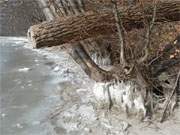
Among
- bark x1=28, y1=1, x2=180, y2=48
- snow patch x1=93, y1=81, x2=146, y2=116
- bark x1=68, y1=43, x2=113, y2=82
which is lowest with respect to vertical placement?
snow patch x1=93, y1=81, x2=146, y2=116

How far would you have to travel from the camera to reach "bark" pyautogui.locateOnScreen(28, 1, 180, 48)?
16.3 ft

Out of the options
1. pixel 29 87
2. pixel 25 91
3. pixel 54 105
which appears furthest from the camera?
pixel 29 87

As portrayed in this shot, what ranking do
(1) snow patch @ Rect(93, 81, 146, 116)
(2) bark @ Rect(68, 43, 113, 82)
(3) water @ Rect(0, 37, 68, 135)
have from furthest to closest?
(2) bark @ Rect(68, 43, 113, 82), (1) snow patch @ Rect(93, 81, 146, 116), (3) water @ Rect(0, 37, 68, 135)

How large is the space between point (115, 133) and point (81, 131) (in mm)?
410

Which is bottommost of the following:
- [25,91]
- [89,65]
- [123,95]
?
[123,95]

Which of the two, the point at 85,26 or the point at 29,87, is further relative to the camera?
the point at 29,87

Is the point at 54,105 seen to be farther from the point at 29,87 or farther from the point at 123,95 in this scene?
the point at 123,95

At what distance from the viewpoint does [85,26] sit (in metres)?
5.08

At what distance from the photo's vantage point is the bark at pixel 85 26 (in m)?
4.95

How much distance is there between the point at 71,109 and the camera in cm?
550

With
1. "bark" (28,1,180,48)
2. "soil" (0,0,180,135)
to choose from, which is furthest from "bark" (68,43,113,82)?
"bark" (28,1,180,48)

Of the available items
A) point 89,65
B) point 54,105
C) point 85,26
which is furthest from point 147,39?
point 54,105

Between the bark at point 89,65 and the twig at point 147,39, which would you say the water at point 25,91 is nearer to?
the bark at point 89,65

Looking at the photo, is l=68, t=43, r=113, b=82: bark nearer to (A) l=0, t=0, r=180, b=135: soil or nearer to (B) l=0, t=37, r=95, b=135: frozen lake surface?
(A) l=0, t=0, r=180, b=135: soil
